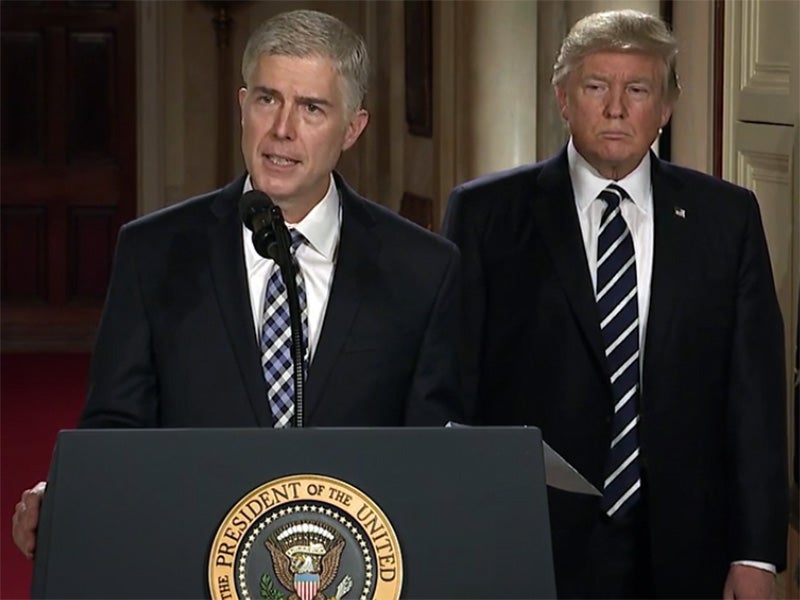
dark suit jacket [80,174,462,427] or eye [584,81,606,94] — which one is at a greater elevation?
eye [584,81,606,94]

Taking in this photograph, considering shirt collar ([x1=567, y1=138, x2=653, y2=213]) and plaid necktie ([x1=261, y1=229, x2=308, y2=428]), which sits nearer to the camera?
plaid necktie ([x1=261, y1=229, x2=308, y2=428])

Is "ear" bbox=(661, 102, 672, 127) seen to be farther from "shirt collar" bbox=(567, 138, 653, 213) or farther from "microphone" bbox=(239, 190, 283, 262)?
"microphone" bbox=(239, 190, 283, 262)

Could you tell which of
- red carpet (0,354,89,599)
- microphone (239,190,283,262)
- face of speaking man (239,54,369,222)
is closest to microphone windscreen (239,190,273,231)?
microphone (239,190,283,262)

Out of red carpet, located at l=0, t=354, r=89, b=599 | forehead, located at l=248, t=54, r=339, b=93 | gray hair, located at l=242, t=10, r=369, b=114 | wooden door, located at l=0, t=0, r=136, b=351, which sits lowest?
red carpet, located at l=0, t=354, r=89, b=599

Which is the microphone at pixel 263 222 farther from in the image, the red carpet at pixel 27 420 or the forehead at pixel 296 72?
the red carpet at pixel 27 420

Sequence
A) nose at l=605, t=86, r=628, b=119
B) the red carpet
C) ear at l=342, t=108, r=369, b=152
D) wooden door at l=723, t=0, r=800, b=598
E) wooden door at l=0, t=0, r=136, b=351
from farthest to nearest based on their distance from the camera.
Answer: wooden door at l=0, t=0, r=136, b=351 < the red carpet < wooden door at l=723, t=0, r=800, b=598 < nose at l=605, t=86, r=628, b=119 < ear at l=342, t=108, r=369, b=152

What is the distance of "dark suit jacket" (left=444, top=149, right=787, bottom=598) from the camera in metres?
2.93

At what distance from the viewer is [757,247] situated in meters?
3.00

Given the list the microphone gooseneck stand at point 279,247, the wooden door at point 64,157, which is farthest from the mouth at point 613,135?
the wooden door at point 64,157

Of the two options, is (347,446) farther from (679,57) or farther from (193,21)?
(193,21)

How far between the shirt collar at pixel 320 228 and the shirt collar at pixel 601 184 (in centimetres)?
72

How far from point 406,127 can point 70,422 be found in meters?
2.64

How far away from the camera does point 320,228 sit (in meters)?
2.43

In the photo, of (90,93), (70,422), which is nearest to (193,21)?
(90,93)
